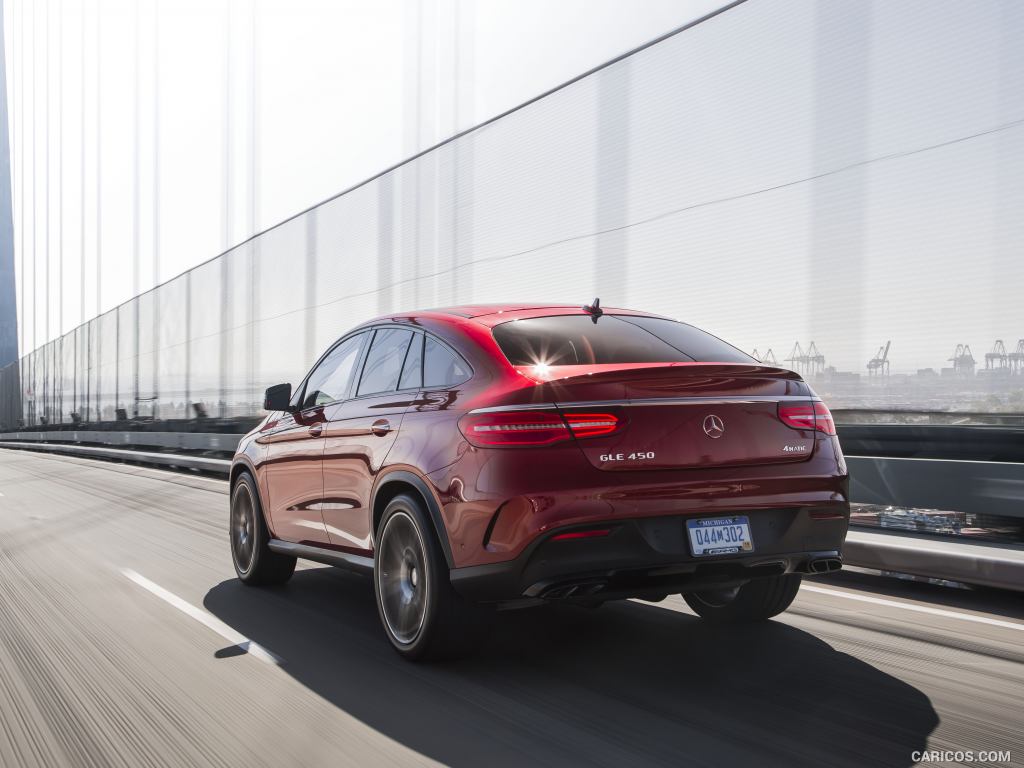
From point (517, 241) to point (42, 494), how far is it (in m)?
8.83

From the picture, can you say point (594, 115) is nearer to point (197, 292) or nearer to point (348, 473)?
point (348, 473)

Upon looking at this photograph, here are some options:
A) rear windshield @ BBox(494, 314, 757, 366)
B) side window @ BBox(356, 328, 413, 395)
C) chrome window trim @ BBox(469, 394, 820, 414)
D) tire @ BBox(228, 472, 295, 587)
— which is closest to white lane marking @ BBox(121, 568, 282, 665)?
tire @ BBox(228, 472, 295, 587)

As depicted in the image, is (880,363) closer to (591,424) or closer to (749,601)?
(749,601)

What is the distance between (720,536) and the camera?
14.5 feet

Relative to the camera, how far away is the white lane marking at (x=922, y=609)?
5.57 metres

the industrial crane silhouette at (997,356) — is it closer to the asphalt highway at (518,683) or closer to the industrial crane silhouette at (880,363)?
the industrial crane silhouette at (880,363)

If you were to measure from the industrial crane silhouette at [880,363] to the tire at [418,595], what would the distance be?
4257 millimetres

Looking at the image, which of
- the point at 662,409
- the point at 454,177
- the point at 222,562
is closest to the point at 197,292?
the point at 454,177

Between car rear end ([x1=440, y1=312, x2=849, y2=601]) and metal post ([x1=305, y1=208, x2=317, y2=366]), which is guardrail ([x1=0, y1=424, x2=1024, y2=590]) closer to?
car rear end ([x1=440, y1=312, x2=849, y2=601])

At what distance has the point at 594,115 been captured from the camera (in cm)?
1185

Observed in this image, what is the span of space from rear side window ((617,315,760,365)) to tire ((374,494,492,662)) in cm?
144

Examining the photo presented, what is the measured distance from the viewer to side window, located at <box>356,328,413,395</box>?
5.62m

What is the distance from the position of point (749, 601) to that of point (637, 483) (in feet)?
5.30

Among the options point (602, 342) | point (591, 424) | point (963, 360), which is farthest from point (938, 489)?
point (591, 424)
